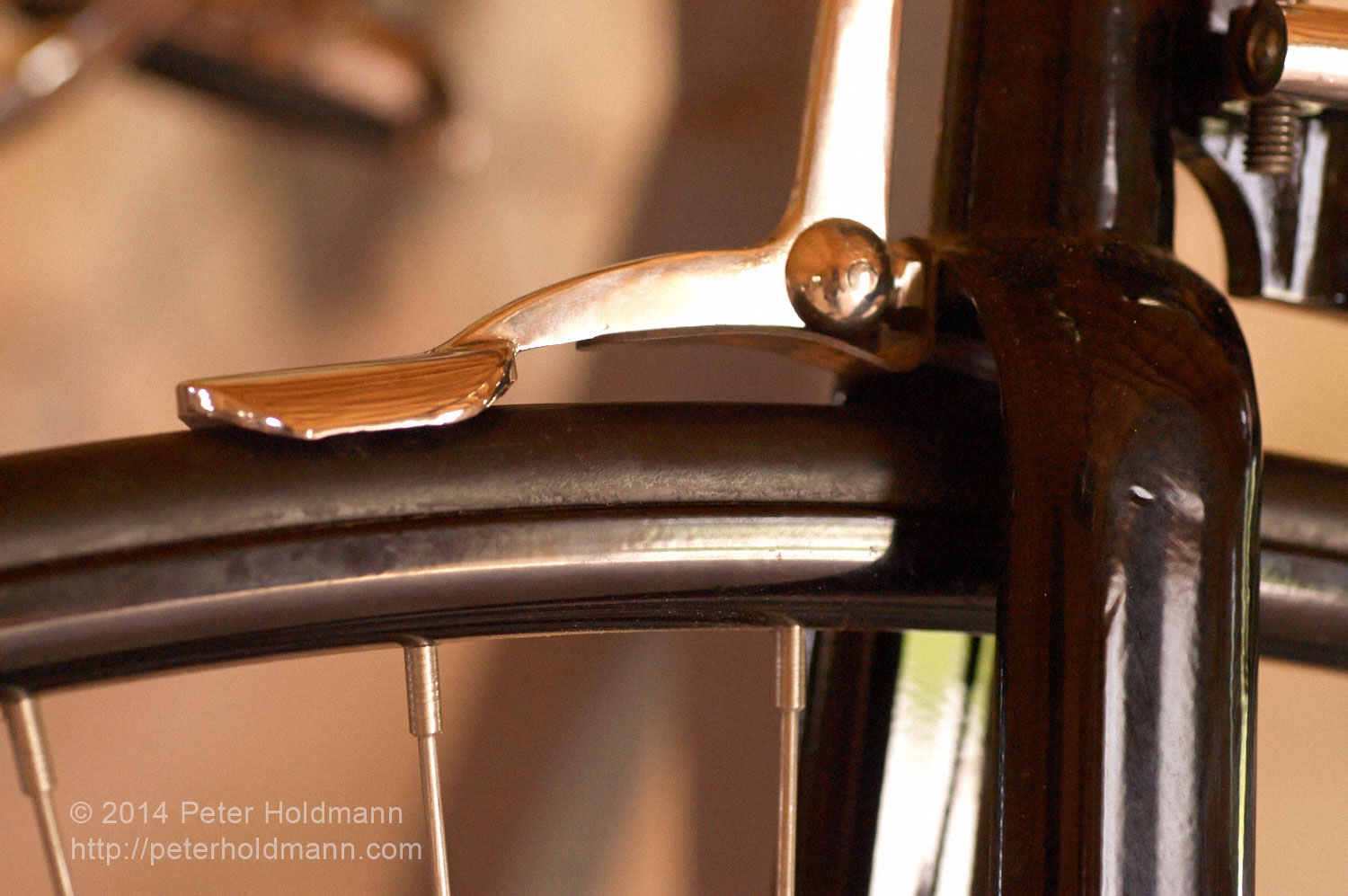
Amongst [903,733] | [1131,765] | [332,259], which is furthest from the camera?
[332,259]

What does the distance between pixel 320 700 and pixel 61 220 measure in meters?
0.34

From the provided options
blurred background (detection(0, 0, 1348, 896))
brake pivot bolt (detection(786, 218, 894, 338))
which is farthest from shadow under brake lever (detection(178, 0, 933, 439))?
blurred background (detection(0, 0, 1348, 896))

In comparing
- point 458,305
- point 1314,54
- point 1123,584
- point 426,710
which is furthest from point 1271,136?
point 458,305

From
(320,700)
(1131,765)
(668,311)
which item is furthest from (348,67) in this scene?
(1131,765)

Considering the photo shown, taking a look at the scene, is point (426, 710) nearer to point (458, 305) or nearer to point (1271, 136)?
point (1271, 136)

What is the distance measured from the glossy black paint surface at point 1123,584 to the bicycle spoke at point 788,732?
2.0 inches

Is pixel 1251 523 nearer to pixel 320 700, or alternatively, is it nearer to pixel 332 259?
pixel 320 700

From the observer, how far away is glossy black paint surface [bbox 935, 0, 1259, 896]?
0.21m

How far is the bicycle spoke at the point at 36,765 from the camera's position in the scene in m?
0.21

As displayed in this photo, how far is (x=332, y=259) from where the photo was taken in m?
0.73

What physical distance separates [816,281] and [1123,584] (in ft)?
0.31

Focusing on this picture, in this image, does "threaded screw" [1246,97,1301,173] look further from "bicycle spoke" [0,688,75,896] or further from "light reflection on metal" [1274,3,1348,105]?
"bicycle spoke" [0,688,75,896]

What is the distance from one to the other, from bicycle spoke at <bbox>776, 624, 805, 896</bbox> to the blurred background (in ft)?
0.96

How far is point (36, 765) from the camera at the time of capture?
0.22 meters
